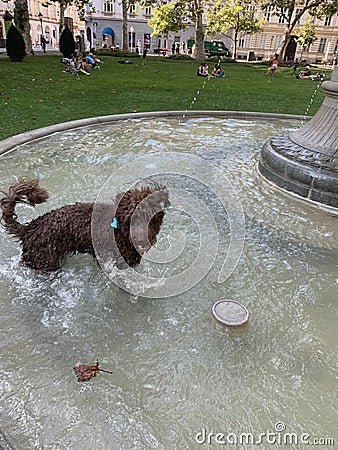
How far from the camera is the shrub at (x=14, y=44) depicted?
761 inches

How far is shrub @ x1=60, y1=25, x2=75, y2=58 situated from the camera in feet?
81.6

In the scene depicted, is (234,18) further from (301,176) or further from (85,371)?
(85,371)

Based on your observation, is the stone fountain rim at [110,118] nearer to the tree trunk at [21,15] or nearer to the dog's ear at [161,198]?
the dog's ear at [161,198]

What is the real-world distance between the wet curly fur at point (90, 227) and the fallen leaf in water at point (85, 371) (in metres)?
1.02

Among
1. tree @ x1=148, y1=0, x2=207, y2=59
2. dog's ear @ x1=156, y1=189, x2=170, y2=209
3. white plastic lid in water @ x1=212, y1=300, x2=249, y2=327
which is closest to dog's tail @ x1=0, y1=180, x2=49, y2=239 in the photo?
dog's ear @ x1=156, y1=189, x2=170, y2=209

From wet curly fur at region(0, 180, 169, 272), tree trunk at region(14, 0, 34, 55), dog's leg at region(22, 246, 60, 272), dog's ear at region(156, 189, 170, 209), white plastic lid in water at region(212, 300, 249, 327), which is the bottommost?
white plastic lid in water at region(212, 300, 249, 327)

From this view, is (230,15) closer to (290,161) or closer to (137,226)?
(290,161)

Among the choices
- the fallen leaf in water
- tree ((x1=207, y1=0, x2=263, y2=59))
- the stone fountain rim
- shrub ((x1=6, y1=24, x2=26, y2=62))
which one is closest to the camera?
the fallen leaf in water

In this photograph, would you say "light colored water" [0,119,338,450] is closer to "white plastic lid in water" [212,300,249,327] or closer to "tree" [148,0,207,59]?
"white plastic lid in water" [212,300,249,327]

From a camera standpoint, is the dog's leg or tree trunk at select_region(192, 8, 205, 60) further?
tree trunk at select_region(192, 8, 205, 60)

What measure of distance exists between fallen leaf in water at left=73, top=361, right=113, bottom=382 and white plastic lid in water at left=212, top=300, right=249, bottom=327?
107cm

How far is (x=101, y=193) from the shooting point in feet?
18.1

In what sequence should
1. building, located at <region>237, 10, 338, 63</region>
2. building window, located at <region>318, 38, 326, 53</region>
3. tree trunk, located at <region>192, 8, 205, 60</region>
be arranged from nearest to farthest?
tree trunk, located at <region>192, 8, 205, 60</region>
building, located at <region>237, 10, 338, 63</region>
building window, located at <region>318, 38, 326, 53</region>

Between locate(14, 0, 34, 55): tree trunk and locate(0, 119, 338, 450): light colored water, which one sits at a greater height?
locate(14, 0, 34, 55): tree trunk
